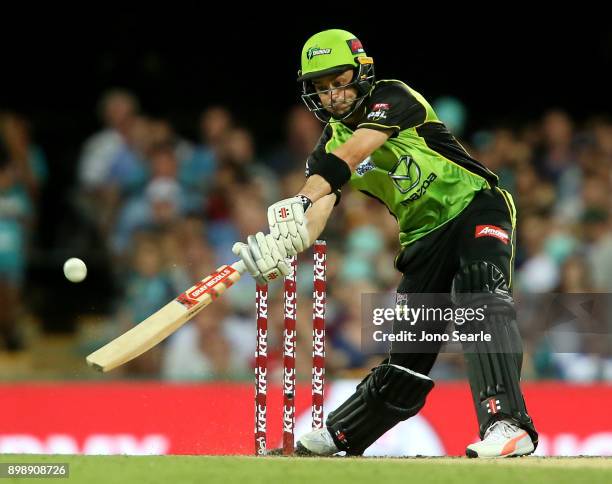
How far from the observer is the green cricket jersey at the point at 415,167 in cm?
586

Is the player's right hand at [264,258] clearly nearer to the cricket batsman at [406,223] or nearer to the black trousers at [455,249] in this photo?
the cricket batsman at [406,223]

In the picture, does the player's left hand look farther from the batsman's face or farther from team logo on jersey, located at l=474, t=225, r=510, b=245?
team logo on jersey, located at l=474, t=225, r=510, b=245

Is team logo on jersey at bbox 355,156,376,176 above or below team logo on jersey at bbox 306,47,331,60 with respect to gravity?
below

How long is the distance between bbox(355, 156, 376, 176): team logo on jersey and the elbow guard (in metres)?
0.40

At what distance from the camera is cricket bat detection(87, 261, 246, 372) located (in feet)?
17.1

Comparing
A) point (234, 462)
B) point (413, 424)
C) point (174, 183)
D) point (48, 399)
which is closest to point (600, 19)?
point (174, 183)

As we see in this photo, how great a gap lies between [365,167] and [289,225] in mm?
763

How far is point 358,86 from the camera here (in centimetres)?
584

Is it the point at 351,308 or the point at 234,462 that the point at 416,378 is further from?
the point at 351,308

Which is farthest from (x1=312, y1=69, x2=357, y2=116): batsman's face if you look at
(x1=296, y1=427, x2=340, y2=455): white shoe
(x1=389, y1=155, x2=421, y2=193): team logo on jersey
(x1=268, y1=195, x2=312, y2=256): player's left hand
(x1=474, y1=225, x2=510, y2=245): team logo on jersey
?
(x1=296, y1=427, x2=340, y2=455): white shoe

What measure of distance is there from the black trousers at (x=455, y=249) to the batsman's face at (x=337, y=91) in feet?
2.34

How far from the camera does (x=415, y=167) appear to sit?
5.91 m

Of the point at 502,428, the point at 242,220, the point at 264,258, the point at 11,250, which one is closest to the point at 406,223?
the point at 264,258

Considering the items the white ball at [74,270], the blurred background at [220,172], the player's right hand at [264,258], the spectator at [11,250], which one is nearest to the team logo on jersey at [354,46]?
the player's right hand at [264,258]
